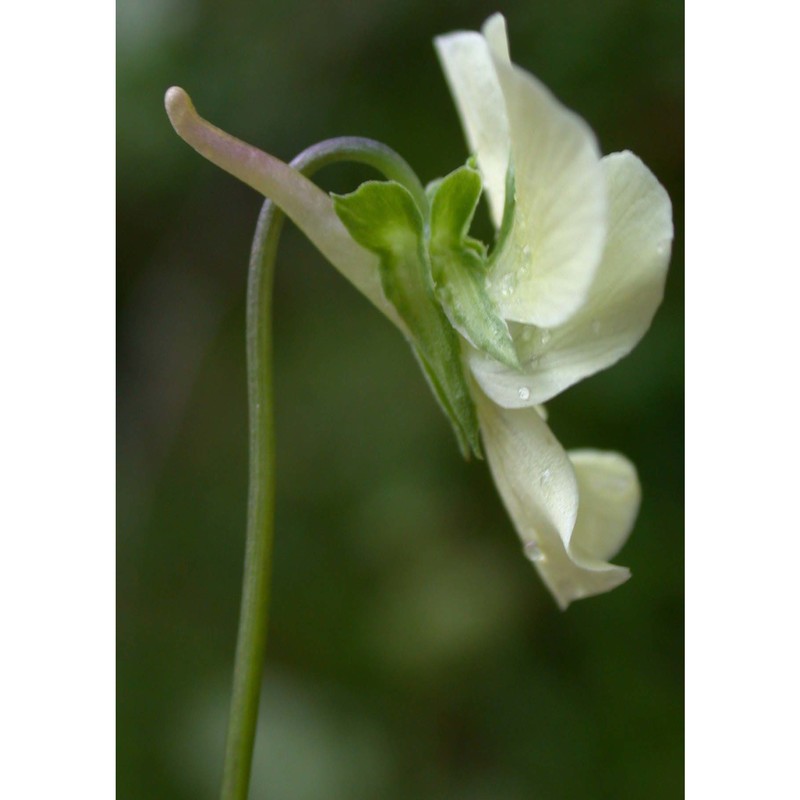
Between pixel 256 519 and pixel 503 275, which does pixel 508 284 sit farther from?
pixel 256 519

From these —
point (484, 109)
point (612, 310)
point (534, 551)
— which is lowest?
point (534, 551)

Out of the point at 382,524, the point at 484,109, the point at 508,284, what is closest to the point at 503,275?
the point at 508,284

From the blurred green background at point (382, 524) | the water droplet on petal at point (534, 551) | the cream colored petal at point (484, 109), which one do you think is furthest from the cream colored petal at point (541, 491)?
the blurred green background at point (382, 524)

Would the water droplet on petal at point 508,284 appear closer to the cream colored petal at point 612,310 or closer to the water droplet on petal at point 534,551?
the cream colored petal at point 612,310

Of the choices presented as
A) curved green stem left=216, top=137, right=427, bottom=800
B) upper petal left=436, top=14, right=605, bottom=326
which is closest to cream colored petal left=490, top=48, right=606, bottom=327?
upper petal left=436, top=14, right=605, bottom=326

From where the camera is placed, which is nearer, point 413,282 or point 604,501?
point 413,282

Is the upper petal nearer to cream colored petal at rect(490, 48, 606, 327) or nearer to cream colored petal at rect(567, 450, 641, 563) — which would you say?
cream colored petal at rect(490, 48, 606, 327)

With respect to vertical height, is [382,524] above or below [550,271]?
below
